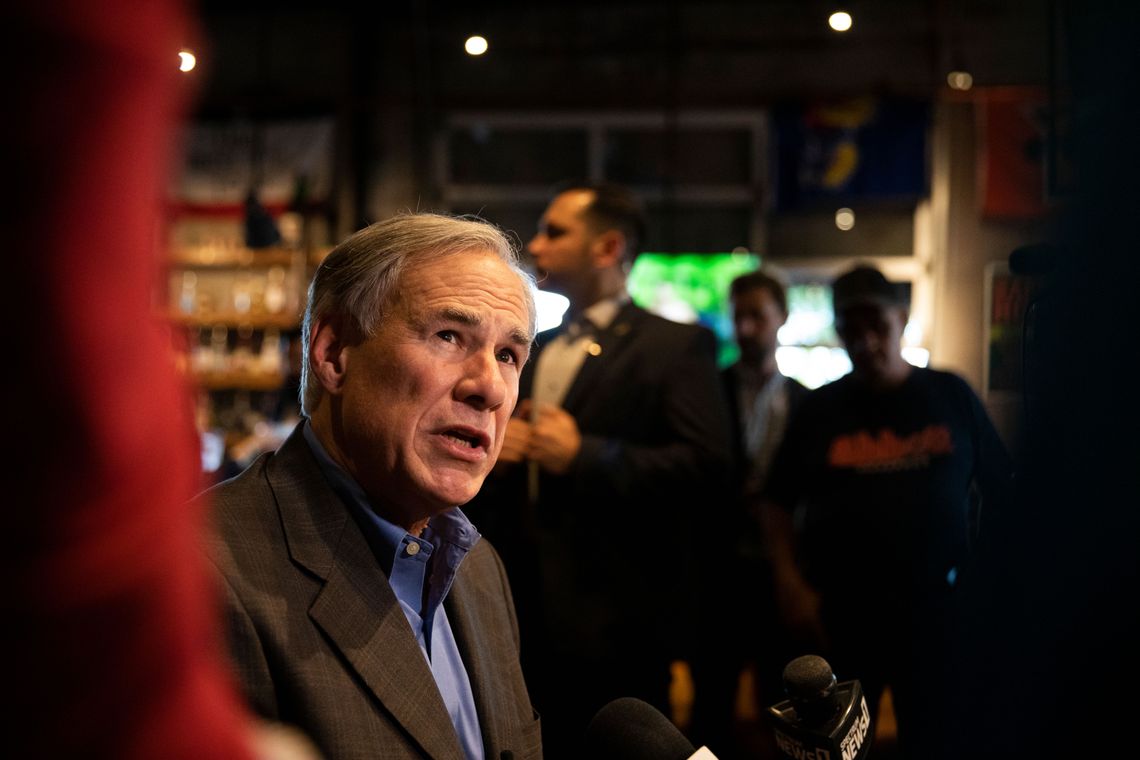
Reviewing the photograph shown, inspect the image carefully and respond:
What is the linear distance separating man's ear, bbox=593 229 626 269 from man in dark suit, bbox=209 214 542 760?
1479 millimetres

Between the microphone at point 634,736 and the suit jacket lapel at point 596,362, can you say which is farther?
the suit jacket lapel at point 596,362

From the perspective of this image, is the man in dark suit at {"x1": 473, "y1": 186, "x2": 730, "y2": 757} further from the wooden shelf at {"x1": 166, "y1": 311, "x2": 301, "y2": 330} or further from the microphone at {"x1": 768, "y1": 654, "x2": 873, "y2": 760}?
the wooden shelf at {"x1": 166, "y1": 311, "x2": 301, "y2": 330}

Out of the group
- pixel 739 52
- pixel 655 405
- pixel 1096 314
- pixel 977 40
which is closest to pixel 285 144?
pixel 739 52

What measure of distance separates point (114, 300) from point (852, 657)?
9.05ft

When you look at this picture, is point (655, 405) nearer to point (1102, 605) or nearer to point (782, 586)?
point (782, 586)

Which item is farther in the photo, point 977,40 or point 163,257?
point 977,40

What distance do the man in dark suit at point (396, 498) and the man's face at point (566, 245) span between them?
1460 mm

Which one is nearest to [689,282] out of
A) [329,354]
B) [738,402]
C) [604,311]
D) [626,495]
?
[738,402]

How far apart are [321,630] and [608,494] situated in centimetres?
148

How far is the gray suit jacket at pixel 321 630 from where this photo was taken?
1.25 metres

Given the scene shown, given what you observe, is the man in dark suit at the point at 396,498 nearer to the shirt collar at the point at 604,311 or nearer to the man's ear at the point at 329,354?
A: the man's ear at the point at 329,354

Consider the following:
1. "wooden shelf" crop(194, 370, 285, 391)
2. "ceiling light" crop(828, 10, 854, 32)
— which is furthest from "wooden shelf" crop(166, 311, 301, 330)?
"ceiling light" crop(828, 10, 854, 32)

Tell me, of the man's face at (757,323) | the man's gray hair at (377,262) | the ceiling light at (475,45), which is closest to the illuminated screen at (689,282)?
the ceiling light at (475,45)

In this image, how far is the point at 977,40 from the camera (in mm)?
8039
